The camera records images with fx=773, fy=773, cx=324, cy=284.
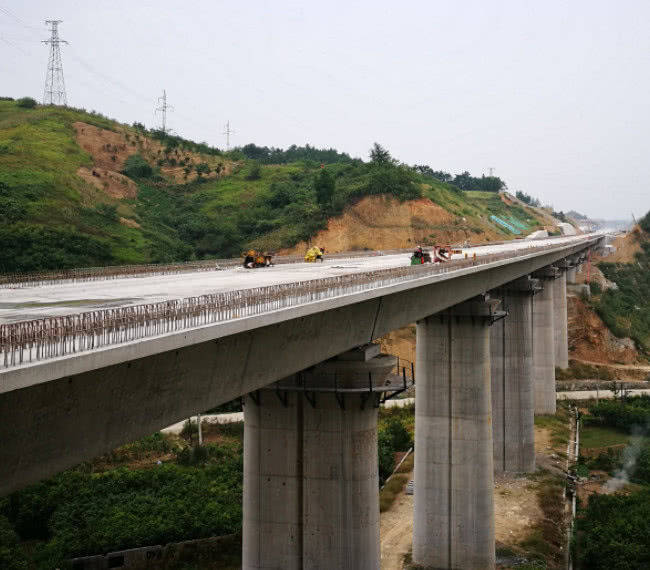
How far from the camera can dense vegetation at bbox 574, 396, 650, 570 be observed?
30.8m

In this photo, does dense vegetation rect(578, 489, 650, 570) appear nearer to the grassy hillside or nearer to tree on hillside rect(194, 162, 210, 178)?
the grassy hillside

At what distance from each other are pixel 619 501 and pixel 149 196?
257 ft

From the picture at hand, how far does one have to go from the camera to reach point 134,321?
10781mm

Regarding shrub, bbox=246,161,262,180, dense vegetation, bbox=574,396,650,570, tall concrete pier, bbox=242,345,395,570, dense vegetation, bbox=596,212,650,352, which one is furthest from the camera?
shrub, bbox=246,161,262,180

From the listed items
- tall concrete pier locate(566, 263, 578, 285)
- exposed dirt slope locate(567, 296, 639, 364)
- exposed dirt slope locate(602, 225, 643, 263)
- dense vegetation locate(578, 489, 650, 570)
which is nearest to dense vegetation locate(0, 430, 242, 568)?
dense vegetation locate(578, 489, 650, 570)

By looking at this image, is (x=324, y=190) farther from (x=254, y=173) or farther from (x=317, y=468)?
(x=317, y=468)

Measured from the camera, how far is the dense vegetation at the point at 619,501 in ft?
101

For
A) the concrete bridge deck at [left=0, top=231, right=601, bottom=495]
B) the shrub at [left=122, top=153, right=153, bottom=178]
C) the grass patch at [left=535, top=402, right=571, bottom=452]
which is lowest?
the grass patch at [left=535, top=402, right=571, bottom=452]

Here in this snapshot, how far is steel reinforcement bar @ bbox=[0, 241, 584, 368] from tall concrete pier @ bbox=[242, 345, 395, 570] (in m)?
4.53

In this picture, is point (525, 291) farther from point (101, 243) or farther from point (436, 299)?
point (101, 243)

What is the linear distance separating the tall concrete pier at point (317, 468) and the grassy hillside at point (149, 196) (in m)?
46.3

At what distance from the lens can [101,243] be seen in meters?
72.3

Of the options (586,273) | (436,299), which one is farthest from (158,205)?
(436,299)

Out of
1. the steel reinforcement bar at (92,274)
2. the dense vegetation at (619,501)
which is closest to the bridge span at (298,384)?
the steel reinforcement bar at (92,274)
